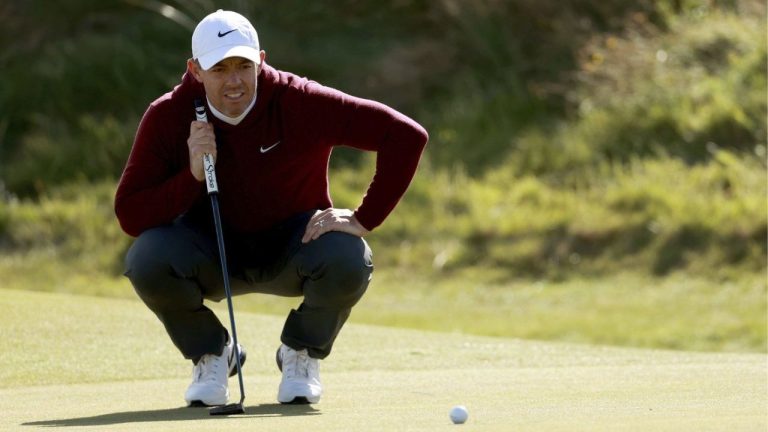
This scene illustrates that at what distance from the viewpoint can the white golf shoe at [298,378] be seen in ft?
17.6

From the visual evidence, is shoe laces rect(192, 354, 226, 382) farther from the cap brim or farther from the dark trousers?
the cap brim

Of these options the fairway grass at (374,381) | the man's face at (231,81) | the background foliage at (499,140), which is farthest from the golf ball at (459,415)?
the background foliage at (499,140)

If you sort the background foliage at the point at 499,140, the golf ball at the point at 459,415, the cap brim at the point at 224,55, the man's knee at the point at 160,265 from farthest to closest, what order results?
the background foliage at the point at 499,140
the man's knee at the point at 160,265
the cap brim at the point at 224,55
the golf ball at the point at 459,415

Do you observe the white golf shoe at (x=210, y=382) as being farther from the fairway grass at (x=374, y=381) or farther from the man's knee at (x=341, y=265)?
the man's knee at (x=341, y=265)

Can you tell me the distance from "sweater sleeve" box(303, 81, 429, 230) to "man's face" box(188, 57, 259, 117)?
0.23 m

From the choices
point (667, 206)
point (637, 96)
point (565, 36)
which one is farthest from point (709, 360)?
point (565, 36)

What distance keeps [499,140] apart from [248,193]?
37.6ft

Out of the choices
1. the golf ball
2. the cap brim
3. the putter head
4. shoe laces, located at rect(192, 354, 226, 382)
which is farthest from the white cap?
the golf ball

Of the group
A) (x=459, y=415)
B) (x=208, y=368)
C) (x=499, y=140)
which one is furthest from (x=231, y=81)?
(x=499, y=140)

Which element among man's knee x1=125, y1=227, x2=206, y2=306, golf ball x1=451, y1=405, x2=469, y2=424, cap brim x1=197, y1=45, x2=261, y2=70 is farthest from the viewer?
man's knee x1=125, y1=227, x2=206, y2=306

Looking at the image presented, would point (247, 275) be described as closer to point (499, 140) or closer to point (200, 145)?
point (200, 145)

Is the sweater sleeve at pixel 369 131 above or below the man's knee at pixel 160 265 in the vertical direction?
above

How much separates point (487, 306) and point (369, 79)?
4.47 metres

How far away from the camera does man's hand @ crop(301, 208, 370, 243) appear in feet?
18.1
